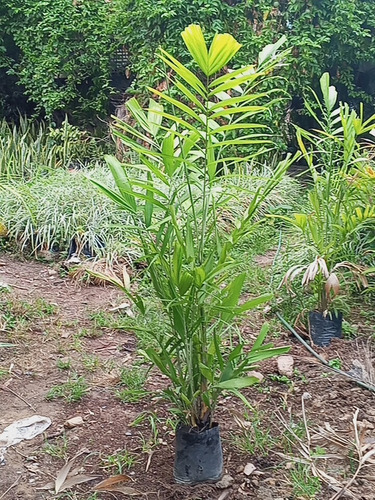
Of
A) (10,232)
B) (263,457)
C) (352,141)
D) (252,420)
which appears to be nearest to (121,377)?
(252,420)

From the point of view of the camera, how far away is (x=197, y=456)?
63.7 inches

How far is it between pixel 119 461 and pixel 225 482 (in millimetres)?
346

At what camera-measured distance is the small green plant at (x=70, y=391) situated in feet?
7.25

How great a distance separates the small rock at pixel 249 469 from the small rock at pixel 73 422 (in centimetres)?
64

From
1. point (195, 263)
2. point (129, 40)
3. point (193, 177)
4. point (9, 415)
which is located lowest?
point (9, 415)

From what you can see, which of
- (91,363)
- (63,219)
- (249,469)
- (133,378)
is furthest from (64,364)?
(63,219)

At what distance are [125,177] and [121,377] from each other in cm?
114

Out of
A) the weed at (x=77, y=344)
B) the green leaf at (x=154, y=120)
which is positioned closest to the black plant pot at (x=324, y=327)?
the weed at (x=77, y=344)

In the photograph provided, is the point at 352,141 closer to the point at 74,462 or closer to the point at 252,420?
the point at 252,420

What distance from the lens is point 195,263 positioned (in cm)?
154

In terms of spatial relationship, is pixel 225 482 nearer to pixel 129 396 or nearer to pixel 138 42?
pixel 129 396

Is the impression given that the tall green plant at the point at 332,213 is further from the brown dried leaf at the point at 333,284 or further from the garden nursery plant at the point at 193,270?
the garden nursery plant at the point at 193,270

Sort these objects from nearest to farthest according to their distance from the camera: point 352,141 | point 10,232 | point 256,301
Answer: point 256,301 < point 352,141 < point 10,232

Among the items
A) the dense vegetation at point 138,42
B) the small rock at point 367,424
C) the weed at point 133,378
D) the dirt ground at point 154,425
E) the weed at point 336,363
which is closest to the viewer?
the dirt ground at point 154,425
